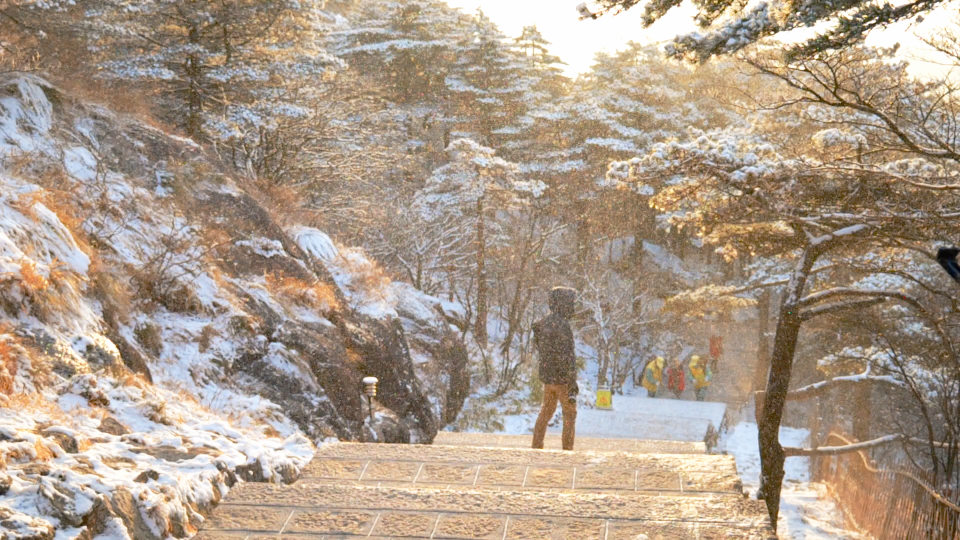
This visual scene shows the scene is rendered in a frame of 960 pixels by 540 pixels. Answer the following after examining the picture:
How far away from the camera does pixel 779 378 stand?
30.1 feet

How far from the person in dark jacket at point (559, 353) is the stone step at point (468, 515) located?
9.41 feet

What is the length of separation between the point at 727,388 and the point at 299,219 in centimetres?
1733

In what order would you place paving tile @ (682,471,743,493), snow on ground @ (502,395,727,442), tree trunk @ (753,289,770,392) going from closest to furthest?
paving tile @ (682,471,743,493) → snow on ground @ (502,395,727,442) → tree trunk @ (753,289,770,392)

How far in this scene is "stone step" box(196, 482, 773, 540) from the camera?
3.44 meters

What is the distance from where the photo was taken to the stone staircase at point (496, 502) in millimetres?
3467

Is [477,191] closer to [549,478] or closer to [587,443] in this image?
[587,443]

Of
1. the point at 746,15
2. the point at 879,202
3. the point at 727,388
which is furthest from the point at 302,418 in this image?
the point at 727,388

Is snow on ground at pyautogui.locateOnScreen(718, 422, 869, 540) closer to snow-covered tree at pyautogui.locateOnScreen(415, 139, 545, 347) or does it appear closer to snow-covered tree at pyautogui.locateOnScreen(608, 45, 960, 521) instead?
snow-covered tree at pyautogui.locateOnScreen(608, 45, 960, 521)

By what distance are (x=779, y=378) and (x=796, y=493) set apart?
7.39m

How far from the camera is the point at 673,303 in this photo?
15.4m

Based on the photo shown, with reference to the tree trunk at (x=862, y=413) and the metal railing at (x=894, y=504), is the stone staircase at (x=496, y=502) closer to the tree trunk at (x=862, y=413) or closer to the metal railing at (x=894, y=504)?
the metal railing at (x=894, y=504)

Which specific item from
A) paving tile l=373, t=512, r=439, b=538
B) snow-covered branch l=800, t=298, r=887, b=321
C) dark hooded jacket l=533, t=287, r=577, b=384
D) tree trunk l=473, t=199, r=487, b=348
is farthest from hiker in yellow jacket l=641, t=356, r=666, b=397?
paving tile l=373, t=512, r=439, b=538

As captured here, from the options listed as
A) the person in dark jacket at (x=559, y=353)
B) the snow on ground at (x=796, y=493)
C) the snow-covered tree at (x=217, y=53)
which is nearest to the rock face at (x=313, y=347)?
the person in dark jacket at (x=559, y=353)

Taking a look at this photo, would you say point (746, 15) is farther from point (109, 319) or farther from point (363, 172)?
point (363, 172)
